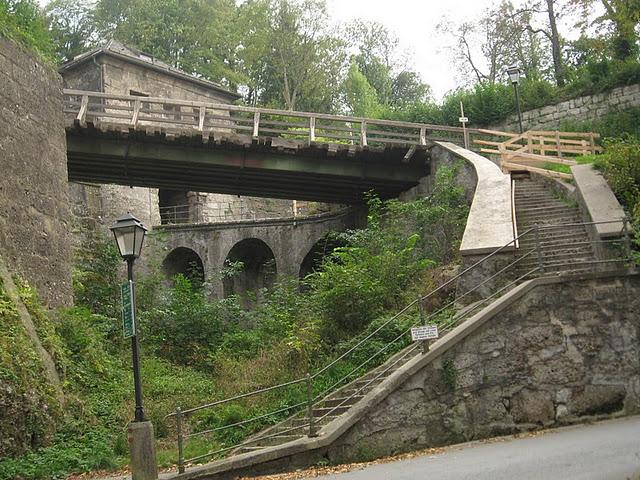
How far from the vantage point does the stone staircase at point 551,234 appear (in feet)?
44.5

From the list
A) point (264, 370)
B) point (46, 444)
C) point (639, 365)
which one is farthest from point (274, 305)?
point (639, 365)

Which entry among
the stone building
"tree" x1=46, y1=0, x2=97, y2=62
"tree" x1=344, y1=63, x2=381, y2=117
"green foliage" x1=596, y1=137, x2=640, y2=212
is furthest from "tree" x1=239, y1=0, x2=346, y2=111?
"green foliage" x1=596, y1=137, x2=640, y2=212

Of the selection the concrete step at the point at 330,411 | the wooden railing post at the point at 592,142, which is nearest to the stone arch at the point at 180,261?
the wooden railing post at the point at 592,142

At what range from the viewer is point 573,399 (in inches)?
462

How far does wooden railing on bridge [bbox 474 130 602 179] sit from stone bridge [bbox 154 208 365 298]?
6.49 m

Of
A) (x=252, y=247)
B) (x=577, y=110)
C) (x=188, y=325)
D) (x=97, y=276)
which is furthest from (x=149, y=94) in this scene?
(x=188, y=325)

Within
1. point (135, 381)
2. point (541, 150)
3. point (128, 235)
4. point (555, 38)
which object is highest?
point (555, 38)

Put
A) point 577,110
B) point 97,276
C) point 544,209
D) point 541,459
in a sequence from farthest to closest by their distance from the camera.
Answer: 1. point 577,110
2. point 97,276
3. point 544,209
4. point 541,459

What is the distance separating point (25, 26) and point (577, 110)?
21.8 meters

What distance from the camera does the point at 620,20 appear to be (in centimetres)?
1681

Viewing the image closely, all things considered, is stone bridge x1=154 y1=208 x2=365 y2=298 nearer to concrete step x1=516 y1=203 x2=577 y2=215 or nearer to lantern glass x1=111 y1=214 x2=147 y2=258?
concrete step x1=516 y1=203 x2=577 y2=215

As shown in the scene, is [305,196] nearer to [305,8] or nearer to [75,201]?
[75,201]

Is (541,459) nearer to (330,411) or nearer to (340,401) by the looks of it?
(330,411)

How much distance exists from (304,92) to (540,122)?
18.2 m
